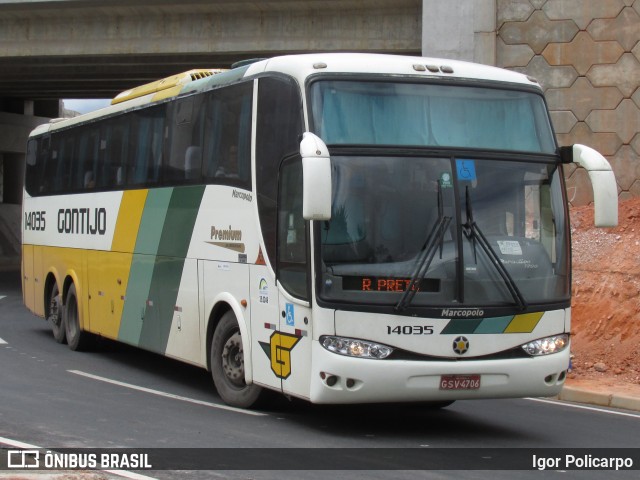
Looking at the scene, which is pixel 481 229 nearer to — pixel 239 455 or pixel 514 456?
pixel 514 456

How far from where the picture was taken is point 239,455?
28.8ft

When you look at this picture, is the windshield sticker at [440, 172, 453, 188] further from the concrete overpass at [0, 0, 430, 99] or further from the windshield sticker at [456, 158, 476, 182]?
the concrete overpass at [0, 0, 430, 99]

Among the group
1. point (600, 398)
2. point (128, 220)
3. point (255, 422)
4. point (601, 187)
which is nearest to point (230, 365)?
point (255, 422)

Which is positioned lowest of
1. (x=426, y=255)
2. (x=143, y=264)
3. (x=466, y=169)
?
(x=143, y=264)

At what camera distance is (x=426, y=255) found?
9609 millimetres

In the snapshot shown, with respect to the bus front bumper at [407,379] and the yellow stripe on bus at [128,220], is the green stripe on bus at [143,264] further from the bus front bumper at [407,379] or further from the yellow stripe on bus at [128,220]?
the bus front bumper at [407,379]

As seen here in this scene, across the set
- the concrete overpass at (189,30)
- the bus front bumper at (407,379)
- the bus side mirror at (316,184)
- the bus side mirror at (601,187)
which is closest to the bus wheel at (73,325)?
the bus front bumper at (407,379)

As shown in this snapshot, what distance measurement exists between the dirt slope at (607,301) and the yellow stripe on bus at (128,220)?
225 inches

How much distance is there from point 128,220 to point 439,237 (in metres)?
5.99

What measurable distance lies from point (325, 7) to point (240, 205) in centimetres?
1333

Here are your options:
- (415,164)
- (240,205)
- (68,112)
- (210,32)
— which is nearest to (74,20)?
(210,32)

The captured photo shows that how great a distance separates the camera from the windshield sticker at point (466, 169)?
9898mm

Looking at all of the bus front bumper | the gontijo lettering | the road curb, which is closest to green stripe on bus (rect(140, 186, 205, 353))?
the gontijo lettering

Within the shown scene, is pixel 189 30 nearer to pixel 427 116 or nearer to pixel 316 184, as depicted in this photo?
pixel 427 116
